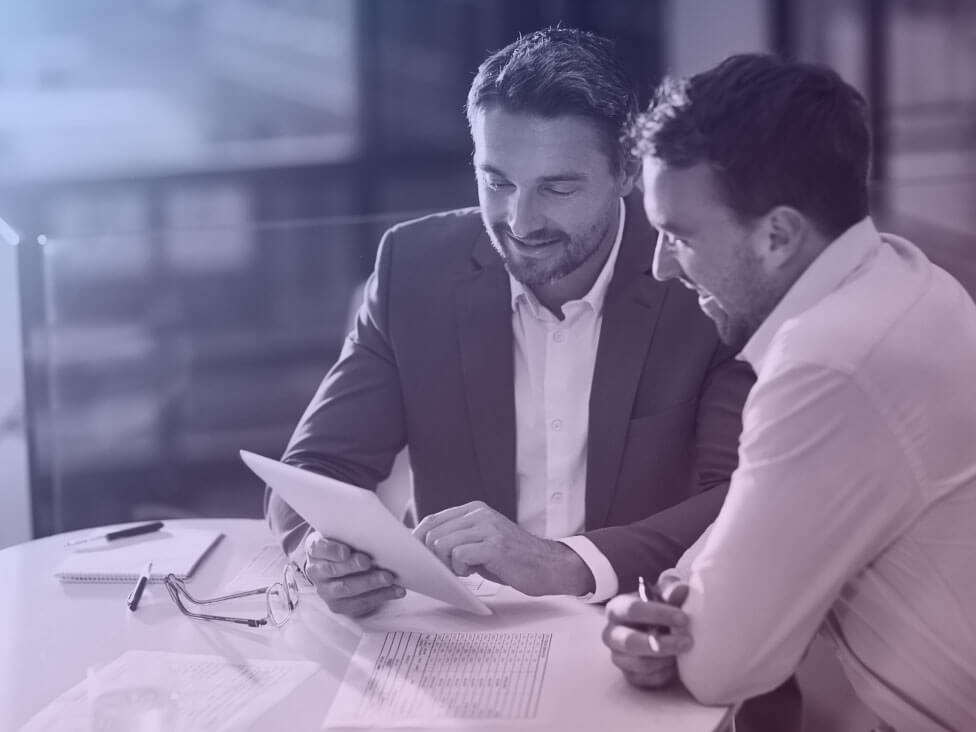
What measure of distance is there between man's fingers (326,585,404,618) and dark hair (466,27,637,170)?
0.82 m

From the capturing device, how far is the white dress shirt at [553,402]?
1.82 metres

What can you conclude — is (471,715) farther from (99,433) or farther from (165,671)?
(99,433)

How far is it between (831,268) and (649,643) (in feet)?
1.48

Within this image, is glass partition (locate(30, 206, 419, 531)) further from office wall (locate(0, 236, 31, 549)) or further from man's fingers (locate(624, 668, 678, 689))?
man's fingers (locate(624, 668, 678, 689))

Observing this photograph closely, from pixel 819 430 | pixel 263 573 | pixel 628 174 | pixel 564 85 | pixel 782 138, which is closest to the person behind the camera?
pixel 819 430

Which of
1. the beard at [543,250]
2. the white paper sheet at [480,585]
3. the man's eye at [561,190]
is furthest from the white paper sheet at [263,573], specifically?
the man's eye at [561,190]

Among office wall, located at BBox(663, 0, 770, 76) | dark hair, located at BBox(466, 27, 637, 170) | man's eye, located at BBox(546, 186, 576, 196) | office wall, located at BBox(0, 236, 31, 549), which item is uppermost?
office wall, located at BBox(663, 0, 770, 76)

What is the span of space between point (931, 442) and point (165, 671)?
0.88m

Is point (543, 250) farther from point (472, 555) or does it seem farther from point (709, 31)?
point (709, 31)

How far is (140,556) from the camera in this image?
1661 millimetres

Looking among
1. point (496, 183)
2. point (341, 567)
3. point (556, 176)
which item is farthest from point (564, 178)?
point (341, 567)

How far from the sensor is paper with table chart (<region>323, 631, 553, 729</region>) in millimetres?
1073

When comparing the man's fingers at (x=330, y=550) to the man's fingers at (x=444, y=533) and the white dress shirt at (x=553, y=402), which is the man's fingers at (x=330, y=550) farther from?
the white dress shirt at (x=553, y=402)

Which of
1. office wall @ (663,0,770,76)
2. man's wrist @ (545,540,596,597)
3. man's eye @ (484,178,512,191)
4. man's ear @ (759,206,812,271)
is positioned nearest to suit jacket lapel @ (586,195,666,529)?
man's eye @ (484,178,512,191)
